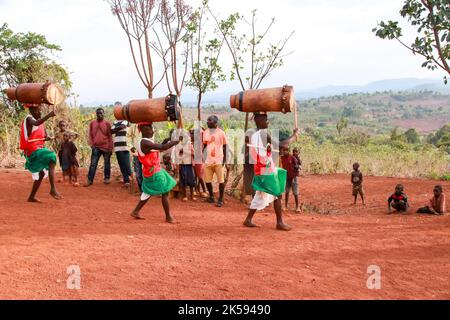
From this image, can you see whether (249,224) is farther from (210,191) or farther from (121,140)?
(121,140)

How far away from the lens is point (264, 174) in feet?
20.5

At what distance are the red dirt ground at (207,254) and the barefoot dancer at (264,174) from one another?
0.39 meters

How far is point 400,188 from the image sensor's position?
8961 mm

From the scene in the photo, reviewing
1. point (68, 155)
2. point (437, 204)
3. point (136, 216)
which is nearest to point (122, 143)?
point (68, 155)

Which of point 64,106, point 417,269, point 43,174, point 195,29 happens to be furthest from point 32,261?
point 64,106

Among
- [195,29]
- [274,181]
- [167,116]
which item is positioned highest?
[195,29]

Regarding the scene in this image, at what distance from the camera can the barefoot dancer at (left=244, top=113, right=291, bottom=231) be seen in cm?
620

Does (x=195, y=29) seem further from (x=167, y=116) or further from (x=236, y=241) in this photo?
(x=236, y=241)

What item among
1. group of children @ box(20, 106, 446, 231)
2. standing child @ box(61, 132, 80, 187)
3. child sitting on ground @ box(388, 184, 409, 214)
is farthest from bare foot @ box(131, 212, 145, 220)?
child sitting on ground @ box(388, 184, 409, 214)

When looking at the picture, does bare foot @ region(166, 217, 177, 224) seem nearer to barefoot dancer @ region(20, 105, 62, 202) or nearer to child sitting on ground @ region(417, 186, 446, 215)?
barefoot dancer @ region(20, 105, 62, 202)

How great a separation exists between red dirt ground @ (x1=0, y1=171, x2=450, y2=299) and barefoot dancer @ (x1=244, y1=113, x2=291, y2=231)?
1.27 ft

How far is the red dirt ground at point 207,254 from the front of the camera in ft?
13.3

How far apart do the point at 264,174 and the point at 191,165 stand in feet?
8.63
